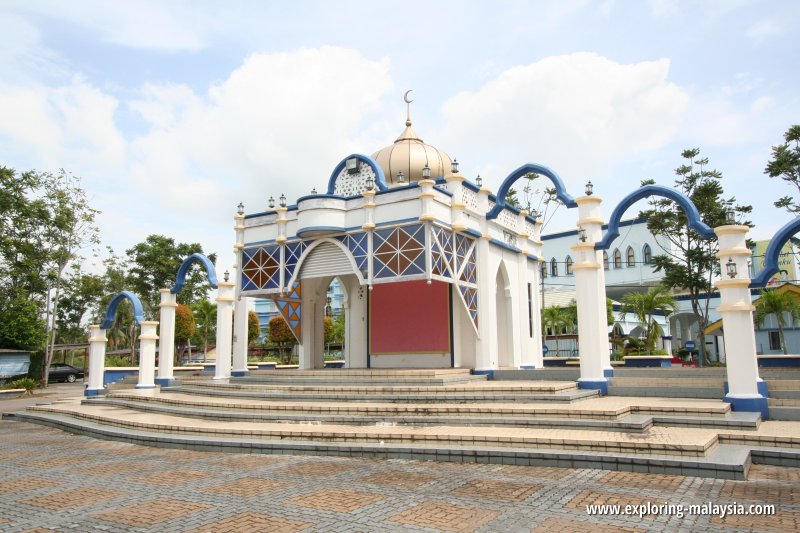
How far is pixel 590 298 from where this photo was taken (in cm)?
1230

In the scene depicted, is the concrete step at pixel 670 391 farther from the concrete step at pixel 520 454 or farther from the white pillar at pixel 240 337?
the white pillar at pixel 240 337

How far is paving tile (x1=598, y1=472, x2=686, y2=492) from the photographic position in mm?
6449

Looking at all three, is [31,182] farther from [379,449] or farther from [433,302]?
[379,449]

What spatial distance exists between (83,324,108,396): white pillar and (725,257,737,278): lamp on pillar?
695 inches

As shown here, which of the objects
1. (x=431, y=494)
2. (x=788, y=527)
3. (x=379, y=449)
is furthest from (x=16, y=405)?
(x=788, y=527)

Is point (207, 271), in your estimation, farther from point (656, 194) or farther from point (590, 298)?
point (656, 194)

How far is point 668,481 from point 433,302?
10.9 metres

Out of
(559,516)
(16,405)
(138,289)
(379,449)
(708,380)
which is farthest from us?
(138,289)

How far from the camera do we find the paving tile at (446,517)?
5133mm

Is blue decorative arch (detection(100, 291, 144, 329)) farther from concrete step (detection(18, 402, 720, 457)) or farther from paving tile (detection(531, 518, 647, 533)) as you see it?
paving tile (detection(531, 518, 647, 533))

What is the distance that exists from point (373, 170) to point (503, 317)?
20.6 feet

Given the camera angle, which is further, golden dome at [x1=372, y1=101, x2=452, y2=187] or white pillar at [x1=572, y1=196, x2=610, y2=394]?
golden dome at [x1=372, y1=101, x2=452, y2=187]

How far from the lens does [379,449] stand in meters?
8.70

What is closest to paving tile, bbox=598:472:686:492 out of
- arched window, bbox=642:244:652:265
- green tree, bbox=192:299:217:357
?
green tree, bbox=192:299:217:357
